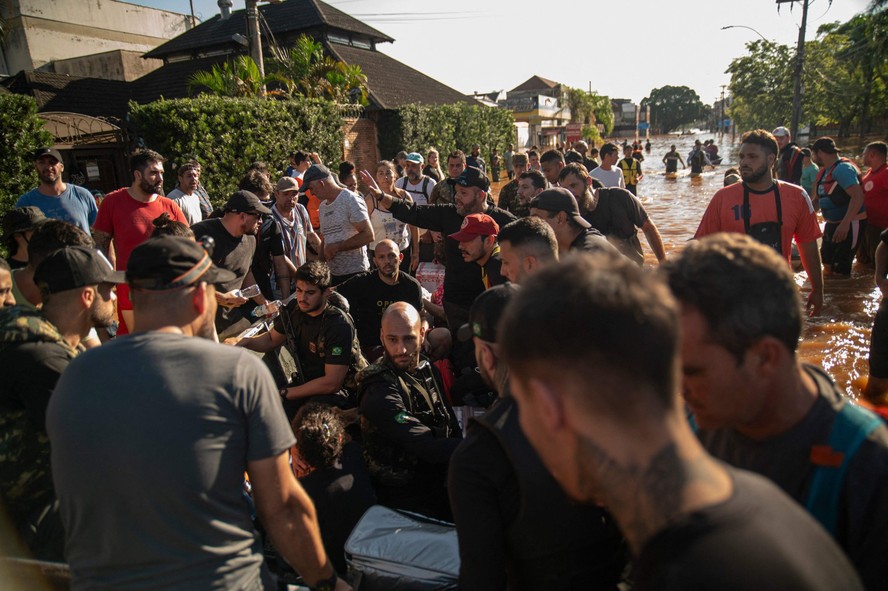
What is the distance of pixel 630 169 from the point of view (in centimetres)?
1328

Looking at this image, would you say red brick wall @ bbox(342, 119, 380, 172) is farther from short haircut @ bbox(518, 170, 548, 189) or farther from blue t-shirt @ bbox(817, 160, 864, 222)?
blue t-shirt @ bbox(817, 160, 864, 222)

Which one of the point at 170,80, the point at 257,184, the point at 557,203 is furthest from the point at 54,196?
the point at 170,80

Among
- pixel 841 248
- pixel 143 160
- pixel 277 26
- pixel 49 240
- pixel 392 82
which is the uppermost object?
pixel 277 26

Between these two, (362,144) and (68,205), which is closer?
(68,205)

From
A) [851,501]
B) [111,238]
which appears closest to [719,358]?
[851,501]

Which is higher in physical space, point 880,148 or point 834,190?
point 880,148

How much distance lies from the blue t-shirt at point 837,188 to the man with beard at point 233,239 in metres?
7.20

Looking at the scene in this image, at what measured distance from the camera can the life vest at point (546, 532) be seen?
5.43 ft

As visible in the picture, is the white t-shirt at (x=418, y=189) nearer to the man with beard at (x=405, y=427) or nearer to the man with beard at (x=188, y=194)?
the man with beard at (x=188, y=194)

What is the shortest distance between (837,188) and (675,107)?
136 metres

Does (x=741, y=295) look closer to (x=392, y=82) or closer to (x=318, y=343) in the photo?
(x=318, y=343)

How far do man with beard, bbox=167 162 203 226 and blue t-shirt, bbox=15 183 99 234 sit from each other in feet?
2.96

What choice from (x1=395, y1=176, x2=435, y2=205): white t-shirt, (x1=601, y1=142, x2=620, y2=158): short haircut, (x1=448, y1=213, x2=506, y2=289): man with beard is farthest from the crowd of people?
(x1=601, y1=142, x2=620, y2=158): short haircut

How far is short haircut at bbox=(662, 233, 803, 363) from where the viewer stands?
4.37 feet
